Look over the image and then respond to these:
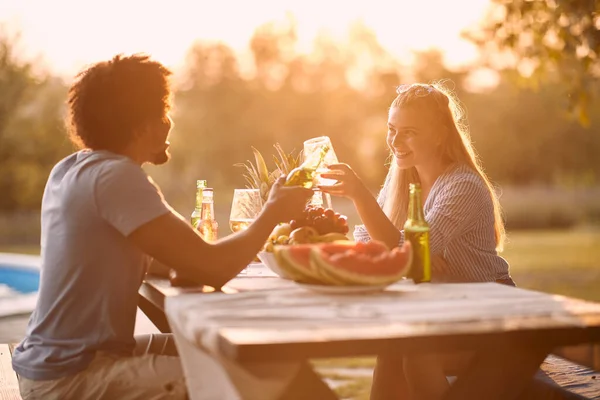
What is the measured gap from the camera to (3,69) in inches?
921

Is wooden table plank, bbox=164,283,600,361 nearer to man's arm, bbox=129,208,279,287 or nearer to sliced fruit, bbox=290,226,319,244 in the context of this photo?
man's arm, bbox=129,208,279,287

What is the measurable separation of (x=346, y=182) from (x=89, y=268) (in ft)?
2.99

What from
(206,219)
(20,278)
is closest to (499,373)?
(206,219)

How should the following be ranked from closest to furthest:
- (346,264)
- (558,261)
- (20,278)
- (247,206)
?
(346,264)
(247,206)
(20,278)
(558,261)

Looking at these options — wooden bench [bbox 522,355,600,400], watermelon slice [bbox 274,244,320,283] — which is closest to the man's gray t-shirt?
watermelon slice [bbox 274,244,320,283]

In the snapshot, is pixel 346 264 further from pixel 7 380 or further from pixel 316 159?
pixel 7 380

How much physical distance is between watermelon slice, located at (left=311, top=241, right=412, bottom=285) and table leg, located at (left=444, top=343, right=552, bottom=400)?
322mm

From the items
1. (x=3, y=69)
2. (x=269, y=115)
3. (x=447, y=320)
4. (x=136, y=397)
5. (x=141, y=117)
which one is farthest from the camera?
(x=269, y=115)

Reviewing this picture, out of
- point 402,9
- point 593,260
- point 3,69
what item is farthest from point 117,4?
point 593,260

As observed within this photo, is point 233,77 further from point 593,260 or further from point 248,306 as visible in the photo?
point 248,306

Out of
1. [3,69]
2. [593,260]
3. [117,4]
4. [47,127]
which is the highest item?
[117,4]

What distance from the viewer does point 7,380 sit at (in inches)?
119

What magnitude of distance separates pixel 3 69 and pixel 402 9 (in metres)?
11.3

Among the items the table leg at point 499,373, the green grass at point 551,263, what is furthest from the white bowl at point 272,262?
the green grass at point 551,263
